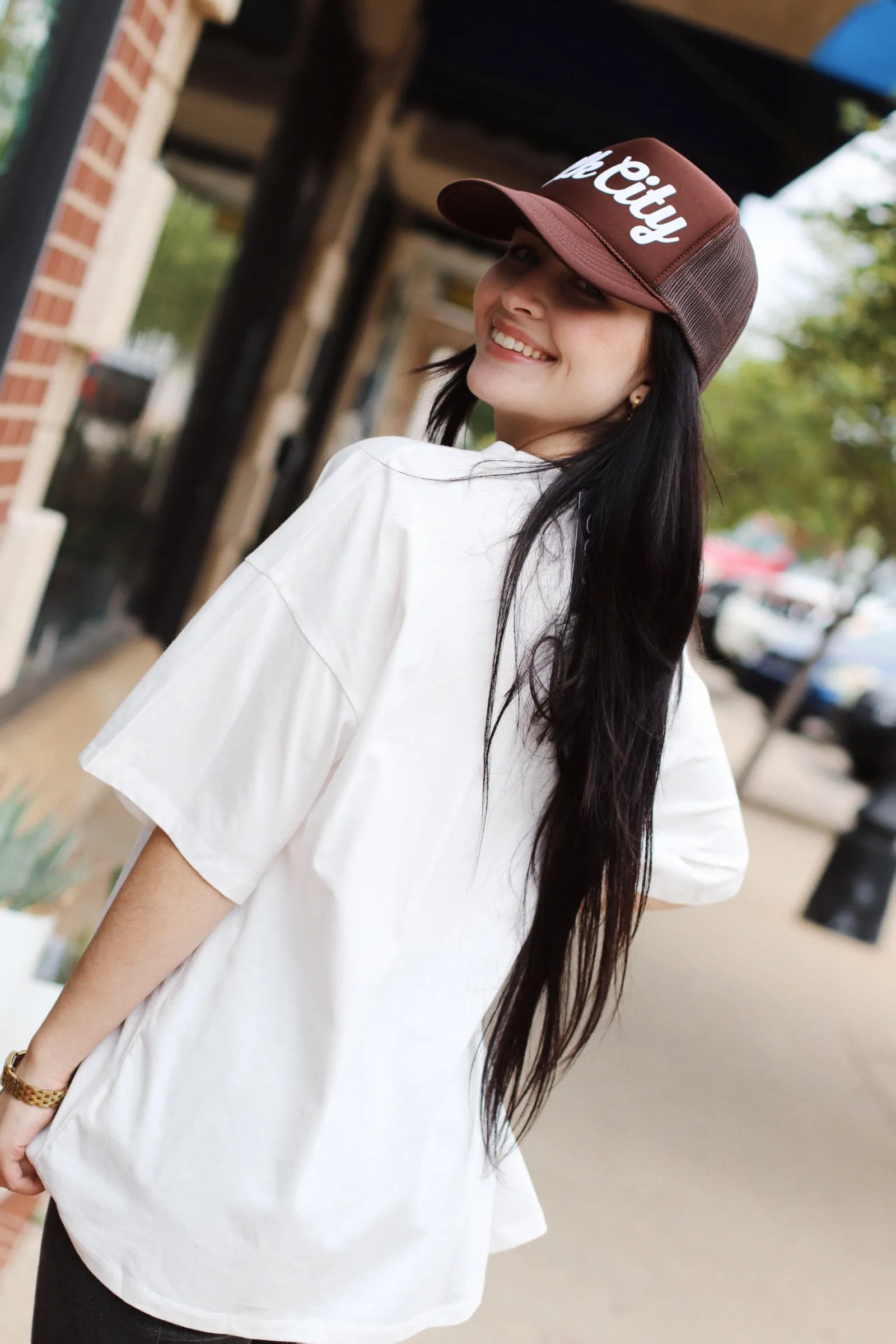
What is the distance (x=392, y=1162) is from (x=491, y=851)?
0.34 meters

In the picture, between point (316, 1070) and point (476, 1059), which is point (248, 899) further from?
point (476, 1059)

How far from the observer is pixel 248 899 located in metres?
1.38

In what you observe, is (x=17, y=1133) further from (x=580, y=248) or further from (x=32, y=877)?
(x=32, y=877)

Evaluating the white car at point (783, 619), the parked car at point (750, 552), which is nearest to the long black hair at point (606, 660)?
the white car at point (783, 619)

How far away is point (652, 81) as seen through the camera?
786 cm

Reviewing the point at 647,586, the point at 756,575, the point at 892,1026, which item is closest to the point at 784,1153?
the point at 892,1026

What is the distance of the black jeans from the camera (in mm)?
1417

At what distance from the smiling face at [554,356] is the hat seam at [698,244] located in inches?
2.0

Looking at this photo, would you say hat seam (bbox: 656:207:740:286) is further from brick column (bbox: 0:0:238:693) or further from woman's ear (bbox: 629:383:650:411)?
brick column (bbox: 0:0:238:693)

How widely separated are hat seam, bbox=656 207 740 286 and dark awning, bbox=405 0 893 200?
631cm

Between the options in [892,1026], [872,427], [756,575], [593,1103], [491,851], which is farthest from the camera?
[756,575]

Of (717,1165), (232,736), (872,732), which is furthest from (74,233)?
(872,732)

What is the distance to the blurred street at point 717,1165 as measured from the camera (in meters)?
3.57

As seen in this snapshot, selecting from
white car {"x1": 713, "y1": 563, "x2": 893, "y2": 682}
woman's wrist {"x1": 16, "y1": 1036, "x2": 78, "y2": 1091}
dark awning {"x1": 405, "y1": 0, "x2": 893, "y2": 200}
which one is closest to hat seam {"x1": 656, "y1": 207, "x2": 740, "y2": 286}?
woman's wrist {"x1": 16, "y1": 1036, "x2": 78, "y2": 1091}
